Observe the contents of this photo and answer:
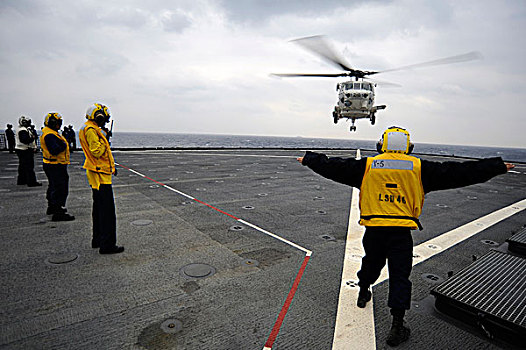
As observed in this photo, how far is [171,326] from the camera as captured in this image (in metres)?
2.99

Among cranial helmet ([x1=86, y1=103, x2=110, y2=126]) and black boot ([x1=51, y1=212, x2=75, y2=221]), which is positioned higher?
cranial helmet ([x1=86, y1=103, x2=110, y2=126])

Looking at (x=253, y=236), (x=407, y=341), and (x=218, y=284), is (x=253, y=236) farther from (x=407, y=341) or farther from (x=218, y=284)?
(x=407, y=341)

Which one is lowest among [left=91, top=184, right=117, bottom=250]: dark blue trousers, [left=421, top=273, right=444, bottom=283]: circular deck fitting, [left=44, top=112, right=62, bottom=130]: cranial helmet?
[left=421, top=273, right=444, bottom=283]: circular deck fitting

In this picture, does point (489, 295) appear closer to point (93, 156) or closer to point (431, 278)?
point (431, 278)

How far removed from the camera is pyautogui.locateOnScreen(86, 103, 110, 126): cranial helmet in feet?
15.6

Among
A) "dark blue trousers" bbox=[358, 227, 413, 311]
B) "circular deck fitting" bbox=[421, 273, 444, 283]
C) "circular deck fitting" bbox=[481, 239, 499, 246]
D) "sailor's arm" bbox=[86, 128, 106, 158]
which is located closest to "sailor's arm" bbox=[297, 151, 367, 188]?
"dark blue trousers" bbox=[358, 227, 413, 311]

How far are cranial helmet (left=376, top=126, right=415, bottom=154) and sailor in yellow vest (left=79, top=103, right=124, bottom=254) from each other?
4.34 metres

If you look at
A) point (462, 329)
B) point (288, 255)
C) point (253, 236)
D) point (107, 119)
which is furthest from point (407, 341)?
point (107, 119)

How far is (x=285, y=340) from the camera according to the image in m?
2.85

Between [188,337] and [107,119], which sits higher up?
[107,119]

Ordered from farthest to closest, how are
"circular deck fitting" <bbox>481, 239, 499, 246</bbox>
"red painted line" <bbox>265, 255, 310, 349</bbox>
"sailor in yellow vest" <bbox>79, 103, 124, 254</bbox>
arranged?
"circular deck fitting" <bbox>481, 239, 499, 246</bbox>, "sailor in yellow vest" <bbox>79, 103, 124, 254</bbox>, "red painted line" <bbox>265, 255, 310, 349</bbox>

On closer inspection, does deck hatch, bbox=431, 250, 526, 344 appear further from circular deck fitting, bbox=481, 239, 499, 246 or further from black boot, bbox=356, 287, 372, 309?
circular deck fitting, bbox=481, 239, 499, 246

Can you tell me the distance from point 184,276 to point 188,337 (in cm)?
130

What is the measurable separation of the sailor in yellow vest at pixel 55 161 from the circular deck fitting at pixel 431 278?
291 inches
